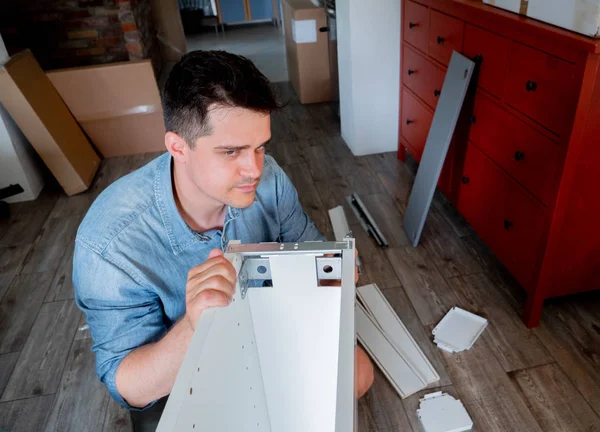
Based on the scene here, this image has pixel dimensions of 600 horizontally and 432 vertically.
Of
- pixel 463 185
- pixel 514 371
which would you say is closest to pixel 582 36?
pixel 463 185

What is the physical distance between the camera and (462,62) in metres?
1.81

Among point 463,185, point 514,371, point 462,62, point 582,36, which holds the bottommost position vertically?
point 514,371

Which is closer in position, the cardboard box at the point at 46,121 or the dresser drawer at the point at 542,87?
the dresser drawer at the point at 542,87

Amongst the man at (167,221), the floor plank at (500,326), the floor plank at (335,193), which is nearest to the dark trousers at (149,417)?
the man at (167,221)

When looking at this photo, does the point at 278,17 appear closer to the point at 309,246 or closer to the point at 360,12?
the point at 360,12

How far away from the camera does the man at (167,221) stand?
889 millimetres

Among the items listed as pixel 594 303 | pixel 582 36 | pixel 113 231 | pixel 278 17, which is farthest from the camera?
pixel 278 17

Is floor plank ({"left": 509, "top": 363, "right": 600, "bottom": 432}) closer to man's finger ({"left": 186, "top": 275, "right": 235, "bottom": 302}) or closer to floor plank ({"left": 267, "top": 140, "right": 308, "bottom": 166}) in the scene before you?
man's finger ({"left": 186, "top": 275, "right": 235, "bottom": 302})

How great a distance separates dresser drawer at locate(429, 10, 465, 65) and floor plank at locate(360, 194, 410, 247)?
76 centimetres

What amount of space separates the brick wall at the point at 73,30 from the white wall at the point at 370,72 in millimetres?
1934

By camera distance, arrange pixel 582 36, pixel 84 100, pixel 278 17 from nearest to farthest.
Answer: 1. pixel 582 36
2. pixel 84 100
3. pixel 278 17

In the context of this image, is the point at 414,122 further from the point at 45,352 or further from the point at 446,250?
the point at 45,352

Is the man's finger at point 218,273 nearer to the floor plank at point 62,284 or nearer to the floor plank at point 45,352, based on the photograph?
the floor plank at point 45,352

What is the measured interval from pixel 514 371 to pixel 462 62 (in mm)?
1153
